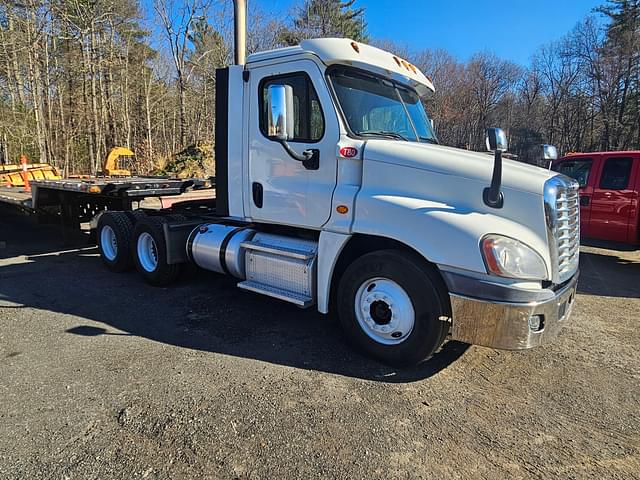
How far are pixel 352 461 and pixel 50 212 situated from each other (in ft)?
25.4

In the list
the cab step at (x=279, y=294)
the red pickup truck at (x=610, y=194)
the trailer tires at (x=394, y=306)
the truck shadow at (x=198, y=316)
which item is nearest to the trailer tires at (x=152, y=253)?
the truck shadow at (x=198, y=316)

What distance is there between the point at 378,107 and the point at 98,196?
18.4 feet

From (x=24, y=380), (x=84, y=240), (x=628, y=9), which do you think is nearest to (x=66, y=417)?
(x=24, y=380)

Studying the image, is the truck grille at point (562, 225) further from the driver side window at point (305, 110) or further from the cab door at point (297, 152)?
the driver side window at point (305, 110)

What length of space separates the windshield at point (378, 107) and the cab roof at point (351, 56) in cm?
9

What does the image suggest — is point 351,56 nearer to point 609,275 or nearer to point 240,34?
point 240,34

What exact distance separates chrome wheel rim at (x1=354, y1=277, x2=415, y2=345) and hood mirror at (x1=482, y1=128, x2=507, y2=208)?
0.99 metres

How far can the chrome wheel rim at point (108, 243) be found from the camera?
6.59m

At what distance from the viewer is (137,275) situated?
6457 mm

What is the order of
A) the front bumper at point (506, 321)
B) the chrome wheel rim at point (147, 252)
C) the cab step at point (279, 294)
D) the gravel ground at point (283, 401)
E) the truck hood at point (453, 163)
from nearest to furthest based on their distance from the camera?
the gravel ground at point (283, 401), the front bumper at point (506, 321), the truck hood at point (453, 163), the cab step at point (279, 294), the chrome wheel rim at point (147, 252)

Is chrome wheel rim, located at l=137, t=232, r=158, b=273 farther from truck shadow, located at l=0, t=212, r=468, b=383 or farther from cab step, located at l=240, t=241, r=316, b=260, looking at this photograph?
cab step, located at l=240, t=241, r=316, b=260

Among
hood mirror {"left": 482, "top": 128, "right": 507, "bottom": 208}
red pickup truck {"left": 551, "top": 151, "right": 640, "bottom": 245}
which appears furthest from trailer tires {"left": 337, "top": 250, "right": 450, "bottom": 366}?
red pickup truck {"left": 551, "top": 151, "right": 640, "bottom": 245}

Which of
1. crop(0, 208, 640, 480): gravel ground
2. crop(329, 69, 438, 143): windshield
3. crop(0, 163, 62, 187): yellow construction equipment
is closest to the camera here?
crop(0, 208, 640, 480): gravel ground

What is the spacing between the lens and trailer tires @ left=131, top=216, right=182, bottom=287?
564cm
